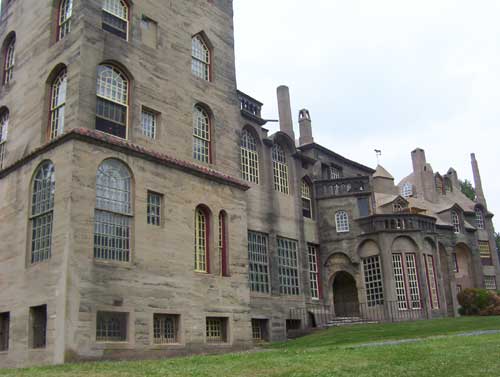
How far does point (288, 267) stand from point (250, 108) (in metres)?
9.55

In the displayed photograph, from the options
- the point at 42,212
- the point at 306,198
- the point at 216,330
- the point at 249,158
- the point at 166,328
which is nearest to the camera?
the point at 42,212

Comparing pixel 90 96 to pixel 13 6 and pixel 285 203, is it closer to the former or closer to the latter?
pixel 13 6

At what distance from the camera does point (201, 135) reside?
28.1m

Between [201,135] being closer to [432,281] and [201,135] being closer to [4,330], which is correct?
[4,330]

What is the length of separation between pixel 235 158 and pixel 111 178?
8.41 m

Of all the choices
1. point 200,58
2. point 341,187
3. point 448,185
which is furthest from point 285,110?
point 448,185

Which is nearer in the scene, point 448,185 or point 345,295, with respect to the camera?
point 345,295

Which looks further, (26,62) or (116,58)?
(26,62)

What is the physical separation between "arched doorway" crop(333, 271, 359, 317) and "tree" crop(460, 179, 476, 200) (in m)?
37.2

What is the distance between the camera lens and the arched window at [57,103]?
23.3m

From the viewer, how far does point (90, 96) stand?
891 inches

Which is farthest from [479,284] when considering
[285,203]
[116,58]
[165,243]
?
[116,58]

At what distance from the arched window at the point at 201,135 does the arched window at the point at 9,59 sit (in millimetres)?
9134

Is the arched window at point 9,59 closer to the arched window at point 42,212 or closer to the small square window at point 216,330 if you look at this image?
the arched window at point 42,212
